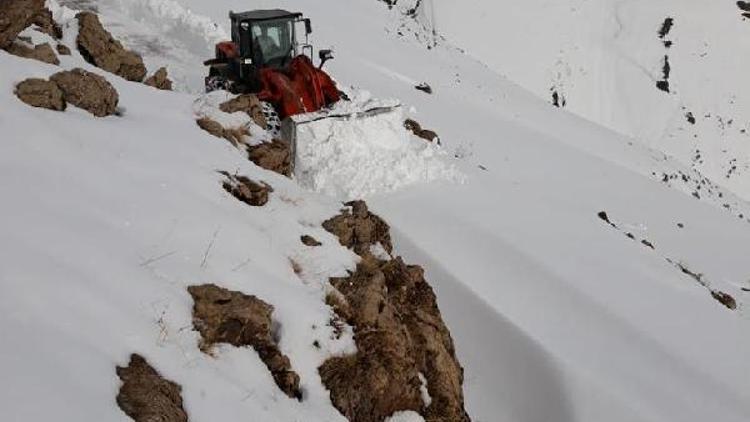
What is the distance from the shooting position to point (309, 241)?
19.9 feet

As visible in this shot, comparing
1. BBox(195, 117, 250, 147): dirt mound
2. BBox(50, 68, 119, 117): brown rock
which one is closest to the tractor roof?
BBox(195, 117, 250, 147): dirt mound

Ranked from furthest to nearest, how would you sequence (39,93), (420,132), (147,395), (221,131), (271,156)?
1. (420,132)
2. (271,156)
3. (221,131)
4. (39,93)
5. (147,395)

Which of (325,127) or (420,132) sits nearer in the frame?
(325,127)

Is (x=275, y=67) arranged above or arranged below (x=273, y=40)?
below

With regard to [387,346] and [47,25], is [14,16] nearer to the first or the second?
[47,25]

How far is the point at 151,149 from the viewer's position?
6.12 meters

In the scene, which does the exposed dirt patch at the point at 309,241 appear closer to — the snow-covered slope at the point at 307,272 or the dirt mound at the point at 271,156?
the snow-covered slope at the point at 307,272

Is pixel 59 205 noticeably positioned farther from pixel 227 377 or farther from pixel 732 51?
pixel 732 51

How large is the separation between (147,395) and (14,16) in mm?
4989

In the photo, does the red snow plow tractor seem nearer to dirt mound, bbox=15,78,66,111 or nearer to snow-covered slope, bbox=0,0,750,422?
snow-covered slope, bbox=0,0,750,422

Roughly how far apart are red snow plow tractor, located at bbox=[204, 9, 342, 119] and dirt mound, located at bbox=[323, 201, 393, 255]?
329 centimetres

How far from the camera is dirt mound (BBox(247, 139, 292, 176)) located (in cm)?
765

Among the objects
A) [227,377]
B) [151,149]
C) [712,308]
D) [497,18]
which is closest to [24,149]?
[151,149]

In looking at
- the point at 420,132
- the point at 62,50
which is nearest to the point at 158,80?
the point at 62,50
